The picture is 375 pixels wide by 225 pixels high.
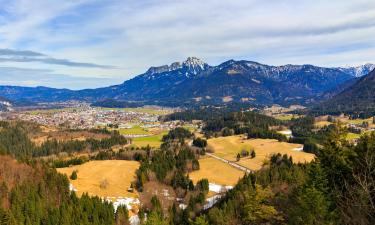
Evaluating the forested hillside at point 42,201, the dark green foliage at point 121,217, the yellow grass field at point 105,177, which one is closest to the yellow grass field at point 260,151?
the yellow grass field at point 105,177

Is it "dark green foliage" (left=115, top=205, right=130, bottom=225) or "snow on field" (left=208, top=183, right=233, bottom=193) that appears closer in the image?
"dark green foliage" (left=115, top=205, right=130, bottom=225)

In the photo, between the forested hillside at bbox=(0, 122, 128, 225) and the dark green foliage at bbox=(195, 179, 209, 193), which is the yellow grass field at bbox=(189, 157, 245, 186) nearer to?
the dark green foliage at bbox=(195, 179, 209, 193)

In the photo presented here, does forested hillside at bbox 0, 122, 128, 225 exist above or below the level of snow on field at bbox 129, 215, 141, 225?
above

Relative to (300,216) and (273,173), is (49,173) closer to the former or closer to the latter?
(273,173)

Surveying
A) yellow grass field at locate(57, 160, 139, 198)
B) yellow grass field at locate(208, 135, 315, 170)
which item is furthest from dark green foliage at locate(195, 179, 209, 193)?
yellow grass field at locate(208, 135, 315, 170)

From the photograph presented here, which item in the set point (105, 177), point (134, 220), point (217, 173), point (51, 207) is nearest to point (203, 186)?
point (217, 173)

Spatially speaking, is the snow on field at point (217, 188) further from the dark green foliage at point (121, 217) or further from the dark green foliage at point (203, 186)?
the dark green foliage at point (121, 217)

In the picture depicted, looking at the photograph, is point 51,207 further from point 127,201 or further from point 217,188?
point 217,188
